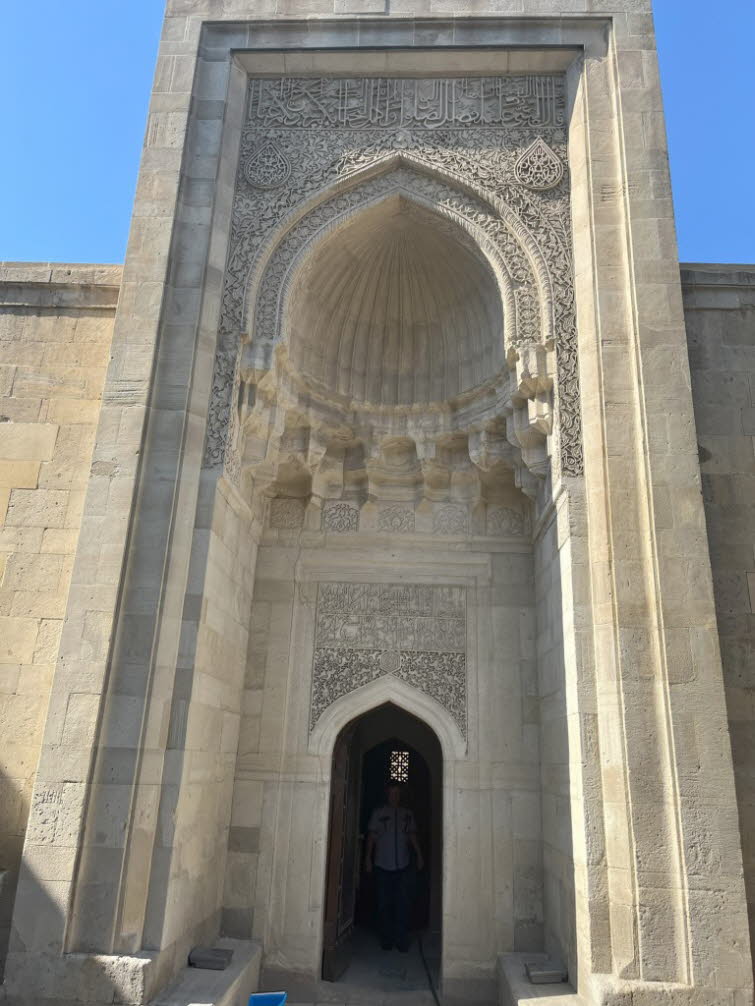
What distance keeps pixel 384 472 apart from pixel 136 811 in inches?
124

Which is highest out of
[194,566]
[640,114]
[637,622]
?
[640,114]

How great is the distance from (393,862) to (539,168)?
220 inches

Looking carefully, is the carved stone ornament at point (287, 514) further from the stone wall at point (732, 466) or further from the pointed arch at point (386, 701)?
the stone wall at point (732, 466)

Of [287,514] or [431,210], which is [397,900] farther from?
[431,210]

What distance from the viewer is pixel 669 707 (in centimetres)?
385

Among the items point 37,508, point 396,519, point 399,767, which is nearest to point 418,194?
point 396,519

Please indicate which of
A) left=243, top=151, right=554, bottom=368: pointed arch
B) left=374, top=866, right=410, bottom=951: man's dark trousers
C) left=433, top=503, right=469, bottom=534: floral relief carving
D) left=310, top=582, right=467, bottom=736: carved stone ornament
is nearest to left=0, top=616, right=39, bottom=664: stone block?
left=310, top=582, right=467, bottom=736: carved stone ornament

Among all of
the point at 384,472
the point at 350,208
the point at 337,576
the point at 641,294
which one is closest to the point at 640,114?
the point at 641,294

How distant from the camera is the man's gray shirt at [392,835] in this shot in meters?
5.76

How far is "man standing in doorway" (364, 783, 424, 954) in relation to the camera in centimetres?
578

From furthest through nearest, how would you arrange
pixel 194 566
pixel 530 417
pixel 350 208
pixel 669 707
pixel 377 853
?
pixel 377 853 → pixel 350 208 → pixel 530 417 → pixel 194 566 → pixel 669 707

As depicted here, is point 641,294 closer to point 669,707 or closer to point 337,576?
point 669,707

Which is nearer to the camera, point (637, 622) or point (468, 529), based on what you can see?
point (637, 622)

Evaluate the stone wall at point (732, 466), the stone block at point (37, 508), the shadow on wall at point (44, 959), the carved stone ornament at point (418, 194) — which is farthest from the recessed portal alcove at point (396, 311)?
the shadow on wall at point (44, 959)
